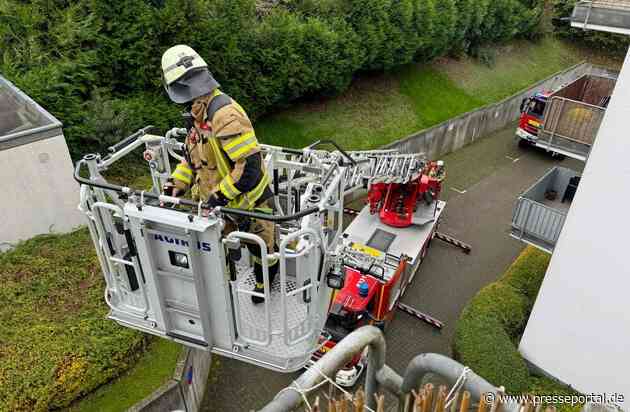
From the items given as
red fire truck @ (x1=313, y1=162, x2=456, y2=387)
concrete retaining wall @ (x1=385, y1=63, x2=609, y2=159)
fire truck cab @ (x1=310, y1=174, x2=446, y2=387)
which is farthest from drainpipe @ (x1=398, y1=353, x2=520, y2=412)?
concrete retaining wall @ (x1=385, y1=63, x2=609, y2=159)

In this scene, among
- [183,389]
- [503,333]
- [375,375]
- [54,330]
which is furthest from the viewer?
[503,333]

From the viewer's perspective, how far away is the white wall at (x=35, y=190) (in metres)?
9.20

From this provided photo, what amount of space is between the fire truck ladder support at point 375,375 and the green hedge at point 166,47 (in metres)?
10.8

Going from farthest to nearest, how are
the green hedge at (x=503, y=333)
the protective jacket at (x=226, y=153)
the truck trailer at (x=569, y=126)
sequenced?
the truck trailer at (x=569, y=126) → the green hedge at (x=503, y=333) → the protective jacket at (x=226, y=153)

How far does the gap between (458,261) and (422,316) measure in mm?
3075

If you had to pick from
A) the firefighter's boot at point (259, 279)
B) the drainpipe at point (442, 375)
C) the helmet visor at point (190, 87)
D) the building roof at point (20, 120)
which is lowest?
the firefighter's boot at point (259, 279)

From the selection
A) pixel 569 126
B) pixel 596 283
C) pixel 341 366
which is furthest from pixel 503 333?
pixel 341 366

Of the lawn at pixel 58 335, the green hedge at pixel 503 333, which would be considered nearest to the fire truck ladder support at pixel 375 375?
the lawn at pixel 58 335

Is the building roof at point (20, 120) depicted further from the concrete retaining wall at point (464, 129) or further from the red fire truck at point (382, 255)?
the concrete retaining wall at point (464, 129)

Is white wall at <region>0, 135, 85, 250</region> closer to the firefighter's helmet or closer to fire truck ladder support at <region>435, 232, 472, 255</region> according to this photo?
the firefighter's helmet

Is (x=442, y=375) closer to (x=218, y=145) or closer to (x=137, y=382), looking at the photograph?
(x=218, y=145)

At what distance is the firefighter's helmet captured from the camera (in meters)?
4.57

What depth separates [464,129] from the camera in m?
21.0

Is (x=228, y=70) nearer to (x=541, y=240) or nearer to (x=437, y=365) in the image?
(x=541, y=240)
